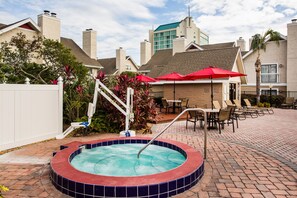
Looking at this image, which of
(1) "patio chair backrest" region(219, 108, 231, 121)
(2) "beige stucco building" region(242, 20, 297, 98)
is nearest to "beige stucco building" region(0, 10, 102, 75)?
(1) "patio chair backrest" region(219, 108, 231, 121)

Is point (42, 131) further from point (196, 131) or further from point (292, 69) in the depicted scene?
point (292, 69)

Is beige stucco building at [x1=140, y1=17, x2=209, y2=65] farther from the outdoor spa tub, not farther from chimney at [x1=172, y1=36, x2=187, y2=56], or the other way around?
the outdoor spa tub

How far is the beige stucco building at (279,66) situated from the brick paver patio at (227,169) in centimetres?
2016

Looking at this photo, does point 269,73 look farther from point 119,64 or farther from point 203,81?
point 119,64

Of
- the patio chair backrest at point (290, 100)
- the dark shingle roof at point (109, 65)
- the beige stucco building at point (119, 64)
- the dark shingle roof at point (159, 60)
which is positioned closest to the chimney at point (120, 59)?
the beige stucco building at point (119, 64)

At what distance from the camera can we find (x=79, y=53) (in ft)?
93.5

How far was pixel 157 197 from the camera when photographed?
11.7ft

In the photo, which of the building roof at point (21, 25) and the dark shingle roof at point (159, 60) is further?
the dark shingle roof at point (159, 60)

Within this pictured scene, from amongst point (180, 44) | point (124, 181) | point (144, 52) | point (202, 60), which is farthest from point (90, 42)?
point (124, 181)

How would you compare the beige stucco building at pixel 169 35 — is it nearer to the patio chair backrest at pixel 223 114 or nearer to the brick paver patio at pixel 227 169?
the patio chair backrest at pixel 223 114

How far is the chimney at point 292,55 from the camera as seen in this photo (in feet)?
81.0

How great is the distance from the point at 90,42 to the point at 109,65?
736cm

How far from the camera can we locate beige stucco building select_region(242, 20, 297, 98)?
25000 millimetres

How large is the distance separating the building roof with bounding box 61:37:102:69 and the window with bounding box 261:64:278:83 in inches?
788
